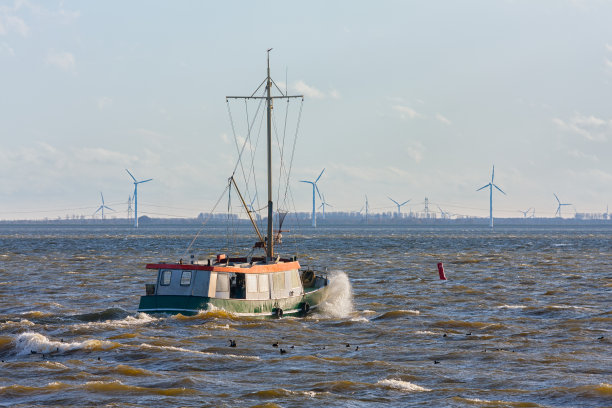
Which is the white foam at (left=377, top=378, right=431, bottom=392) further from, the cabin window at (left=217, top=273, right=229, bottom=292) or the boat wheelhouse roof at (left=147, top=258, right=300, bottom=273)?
the cabin window at (left=217, top=273, right=229, bottom=292)

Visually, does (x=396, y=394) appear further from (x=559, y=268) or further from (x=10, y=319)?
(x=559, y=268)

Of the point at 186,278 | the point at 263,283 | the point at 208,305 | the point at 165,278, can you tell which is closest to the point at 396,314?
the point at 263,283

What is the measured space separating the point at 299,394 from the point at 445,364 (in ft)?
24.2

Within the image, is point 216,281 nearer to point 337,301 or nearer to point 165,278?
point 165,278

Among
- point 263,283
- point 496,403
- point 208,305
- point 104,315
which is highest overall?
point 263,283

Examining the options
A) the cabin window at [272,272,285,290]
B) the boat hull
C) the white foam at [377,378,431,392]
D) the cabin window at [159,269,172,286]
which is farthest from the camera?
A: the cabin window at [272,272,285,290]

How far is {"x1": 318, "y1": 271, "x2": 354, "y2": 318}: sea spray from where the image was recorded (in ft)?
162

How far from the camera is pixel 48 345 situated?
117 feet

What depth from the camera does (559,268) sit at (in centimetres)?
8969

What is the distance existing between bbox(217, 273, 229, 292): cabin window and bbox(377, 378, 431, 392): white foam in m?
15.3

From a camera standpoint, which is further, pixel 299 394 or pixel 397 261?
pixel 397 261

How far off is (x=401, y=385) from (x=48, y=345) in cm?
1549

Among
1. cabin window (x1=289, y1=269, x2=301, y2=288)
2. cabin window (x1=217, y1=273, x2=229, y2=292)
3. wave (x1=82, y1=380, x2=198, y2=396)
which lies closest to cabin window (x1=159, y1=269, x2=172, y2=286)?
cabin window (x1=217, y1=273, x2=229, y2=292)

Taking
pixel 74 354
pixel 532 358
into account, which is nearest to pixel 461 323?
pixel 532 358
